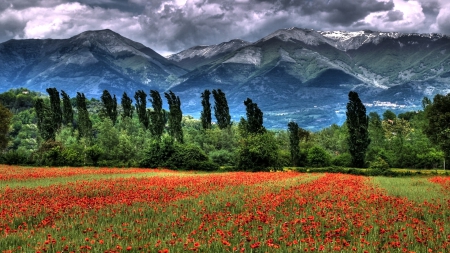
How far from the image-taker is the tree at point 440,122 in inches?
2143

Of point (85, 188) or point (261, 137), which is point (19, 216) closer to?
point (85, 188)

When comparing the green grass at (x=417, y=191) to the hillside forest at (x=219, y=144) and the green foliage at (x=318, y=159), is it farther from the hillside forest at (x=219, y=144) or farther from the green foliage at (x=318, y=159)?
the green foliage at (x=318, y=159)

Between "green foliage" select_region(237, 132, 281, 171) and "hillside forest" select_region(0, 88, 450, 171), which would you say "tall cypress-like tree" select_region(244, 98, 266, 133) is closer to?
"hillside forest" select_region(0, 88, 450, 171)

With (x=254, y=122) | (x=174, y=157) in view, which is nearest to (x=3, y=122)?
(x=174, y=157)

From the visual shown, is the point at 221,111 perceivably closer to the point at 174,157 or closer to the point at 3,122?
the point at 174,157

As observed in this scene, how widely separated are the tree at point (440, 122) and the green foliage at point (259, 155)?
1024 inches

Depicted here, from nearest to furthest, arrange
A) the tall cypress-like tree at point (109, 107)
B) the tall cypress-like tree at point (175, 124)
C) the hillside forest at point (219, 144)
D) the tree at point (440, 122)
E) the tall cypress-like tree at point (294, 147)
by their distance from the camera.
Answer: the tree at point (440, 122)
the hillside forest at point (219, 144)
the tall cypress-like tree at point (294, 147)
the tall cypress-like tree at point (175, 124)
the tall cypress-like tree at point (109, 107)

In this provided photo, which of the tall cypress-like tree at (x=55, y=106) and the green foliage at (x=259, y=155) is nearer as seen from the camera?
the green foliage at (x=259, y=155)

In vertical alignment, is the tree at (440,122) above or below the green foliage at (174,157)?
above

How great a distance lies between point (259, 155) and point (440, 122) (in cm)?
2953

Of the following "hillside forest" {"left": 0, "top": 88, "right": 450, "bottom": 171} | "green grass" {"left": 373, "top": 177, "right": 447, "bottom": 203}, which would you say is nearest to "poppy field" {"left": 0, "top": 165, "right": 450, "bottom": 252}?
"green grass" {"left": 373, "top": 177, "right": 447, "bottom": 203}

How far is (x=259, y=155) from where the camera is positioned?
53250 mm

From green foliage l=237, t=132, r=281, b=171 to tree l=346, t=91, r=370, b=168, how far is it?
20.4m

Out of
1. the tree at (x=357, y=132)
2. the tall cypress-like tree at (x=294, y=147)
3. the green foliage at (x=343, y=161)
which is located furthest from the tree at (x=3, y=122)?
the tree at (x=357, y=132)
